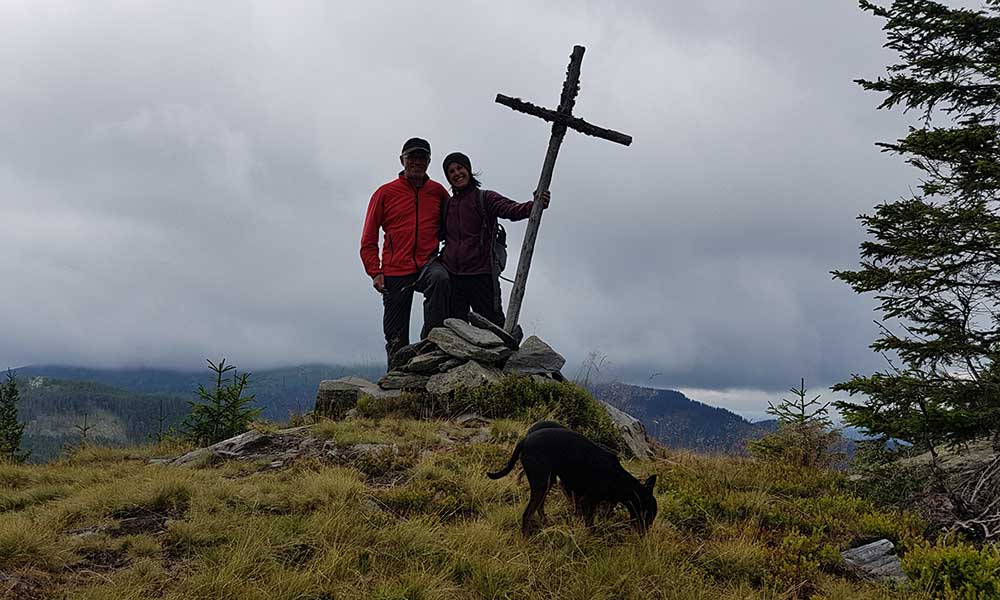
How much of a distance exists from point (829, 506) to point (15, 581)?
7868 mm

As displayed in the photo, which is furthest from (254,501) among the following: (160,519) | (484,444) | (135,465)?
(135,465)

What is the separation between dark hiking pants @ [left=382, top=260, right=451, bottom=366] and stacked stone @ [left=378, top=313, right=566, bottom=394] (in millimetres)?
298

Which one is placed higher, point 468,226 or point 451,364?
point 468,226

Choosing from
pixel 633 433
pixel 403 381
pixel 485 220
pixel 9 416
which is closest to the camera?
pixel 633 433

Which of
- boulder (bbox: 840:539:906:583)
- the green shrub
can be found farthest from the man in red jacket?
the green shrub

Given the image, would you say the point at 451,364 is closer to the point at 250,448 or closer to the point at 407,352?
the point at 407,352

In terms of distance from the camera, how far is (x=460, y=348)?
11141mm

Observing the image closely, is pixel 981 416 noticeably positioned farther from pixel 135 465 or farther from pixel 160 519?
pixel 135 465

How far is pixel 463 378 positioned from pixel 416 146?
4642 millimetres

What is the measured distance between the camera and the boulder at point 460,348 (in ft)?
36.4

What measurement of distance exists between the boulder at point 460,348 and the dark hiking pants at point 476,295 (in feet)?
2.77

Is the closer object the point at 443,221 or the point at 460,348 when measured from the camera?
the point at 460,348

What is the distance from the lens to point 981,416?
6719 millimetres

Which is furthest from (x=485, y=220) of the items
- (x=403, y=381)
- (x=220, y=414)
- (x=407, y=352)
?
(x=220, y=414)
